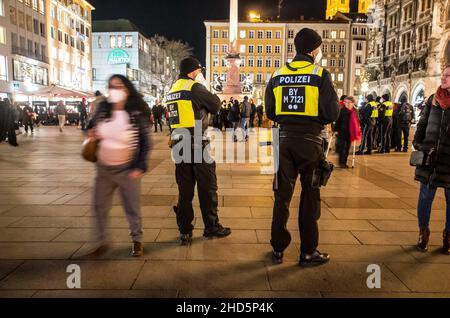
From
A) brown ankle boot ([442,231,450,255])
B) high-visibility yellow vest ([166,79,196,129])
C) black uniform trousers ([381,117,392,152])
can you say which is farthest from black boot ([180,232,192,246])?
black uniform trousers ([381,117,392,152])

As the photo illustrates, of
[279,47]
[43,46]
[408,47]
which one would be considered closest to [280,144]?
[43,46]

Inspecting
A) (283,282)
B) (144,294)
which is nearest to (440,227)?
(283,282)

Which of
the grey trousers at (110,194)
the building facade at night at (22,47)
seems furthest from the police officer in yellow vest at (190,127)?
the building facade at night at (22,47)

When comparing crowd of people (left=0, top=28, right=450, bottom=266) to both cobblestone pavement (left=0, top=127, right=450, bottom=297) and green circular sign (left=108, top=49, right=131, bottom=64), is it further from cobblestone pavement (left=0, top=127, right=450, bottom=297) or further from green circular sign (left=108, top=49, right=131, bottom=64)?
green circular sign (left=108, top=49, right=131, bottom=64)

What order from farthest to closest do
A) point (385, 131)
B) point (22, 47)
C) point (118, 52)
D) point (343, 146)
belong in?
point (118, 52), point (22, 47), point (385, 131), point (343, 146)

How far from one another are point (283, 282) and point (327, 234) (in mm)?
1570

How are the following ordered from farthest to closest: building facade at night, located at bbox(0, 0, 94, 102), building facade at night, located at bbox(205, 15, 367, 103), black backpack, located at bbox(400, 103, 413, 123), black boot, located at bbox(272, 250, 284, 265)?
building facade at night, located at bbox(205, 15, 367, 103) < building facade at night, located at bbox(0, 0, 94, 102) < black backpack, located at bbox(400, 103, 413, 123) < black boot, located at bbox(272, 250, 284, 265)

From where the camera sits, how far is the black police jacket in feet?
12.4

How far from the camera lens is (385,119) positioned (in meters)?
14.0

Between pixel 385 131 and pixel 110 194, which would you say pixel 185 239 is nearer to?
pixel 110 194

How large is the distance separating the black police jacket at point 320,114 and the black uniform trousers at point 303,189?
12 centimetres

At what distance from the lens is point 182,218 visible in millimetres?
4598

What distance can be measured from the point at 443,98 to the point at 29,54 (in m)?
50.8
